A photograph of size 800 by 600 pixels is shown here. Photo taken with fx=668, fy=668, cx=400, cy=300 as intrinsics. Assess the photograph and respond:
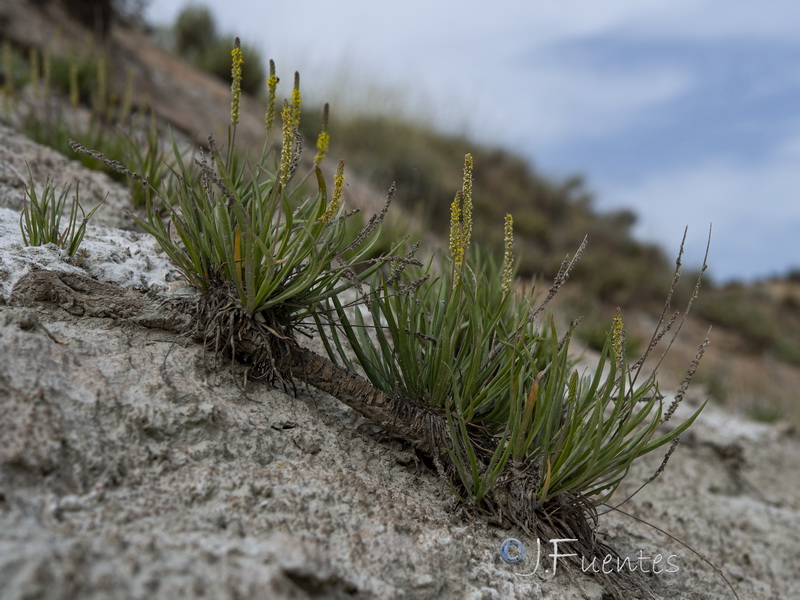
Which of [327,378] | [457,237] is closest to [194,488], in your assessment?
[327,378]

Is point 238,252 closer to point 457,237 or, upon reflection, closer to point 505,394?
point 457,237

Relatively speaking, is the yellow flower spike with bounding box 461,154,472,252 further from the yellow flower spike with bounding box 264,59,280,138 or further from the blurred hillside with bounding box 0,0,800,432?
the blurred hillside with bounding box 0,0,800,432

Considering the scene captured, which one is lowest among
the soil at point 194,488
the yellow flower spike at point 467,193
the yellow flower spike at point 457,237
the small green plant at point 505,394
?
the soil at point 194,488

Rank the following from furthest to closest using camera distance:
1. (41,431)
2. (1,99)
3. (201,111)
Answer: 1. (201,111)
2. (1,99)
3. (41,431)

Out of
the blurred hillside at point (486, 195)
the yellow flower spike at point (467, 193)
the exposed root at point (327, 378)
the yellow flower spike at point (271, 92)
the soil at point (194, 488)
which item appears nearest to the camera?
the soil at point (194, 488)

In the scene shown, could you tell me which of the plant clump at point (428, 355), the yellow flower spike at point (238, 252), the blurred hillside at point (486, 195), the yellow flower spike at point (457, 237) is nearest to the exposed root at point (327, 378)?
the plant clump at point (428, 355)

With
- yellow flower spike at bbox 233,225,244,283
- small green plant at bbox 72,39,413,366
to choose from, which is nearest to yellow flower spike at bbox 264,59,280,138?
small green plant at bbox 72,39,413,366

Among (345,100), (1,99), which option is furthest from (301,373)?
(345,100)

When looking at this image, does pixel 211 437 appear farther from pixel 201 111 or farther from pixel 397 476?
pixel 201 111

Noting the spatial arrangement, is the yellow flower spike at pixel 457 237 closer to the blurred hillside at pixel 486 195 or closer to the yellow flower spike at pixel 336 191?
the yellow flower spike at pixel 336 191
